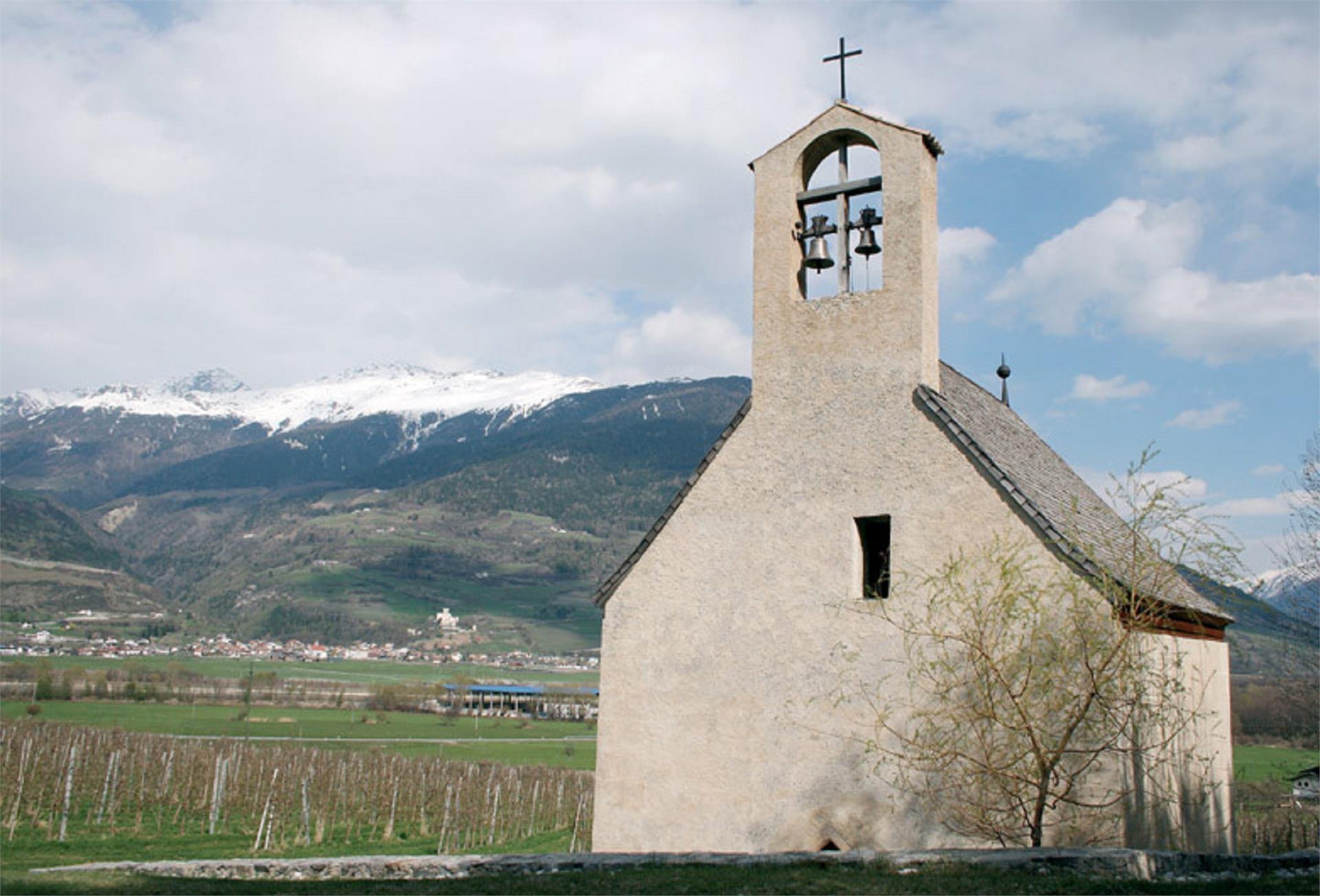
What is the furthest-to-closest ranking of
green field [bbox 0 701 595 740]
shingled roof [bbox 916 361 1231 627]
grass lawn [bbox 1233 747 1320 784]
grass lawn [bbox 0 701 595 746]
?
grass lawn [bbox 0 701 595 746], green field [bbox 0 701 595 740], grass lawn [bbox 1233 747 1320 784], shingled roof [bbox 916 361 1231 627]

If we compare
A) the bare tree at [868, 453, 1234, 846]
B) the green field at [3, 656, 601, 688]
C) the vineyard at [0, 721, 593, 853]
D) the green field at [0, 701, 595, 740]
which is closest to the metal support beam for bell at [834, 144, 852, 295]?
the bare tree at [868, 453, 1234, 846]

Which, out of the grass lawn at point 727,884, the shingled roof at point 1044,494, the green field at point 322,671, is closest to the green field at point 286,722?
the green field at point 322,671

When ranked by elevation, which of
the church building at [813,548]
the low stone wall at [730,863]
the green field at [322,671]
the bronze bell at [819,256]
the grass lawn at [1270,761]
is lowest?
the green field at [322,671]

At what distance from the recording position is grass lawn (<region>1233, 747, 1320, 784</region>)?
47562 millimetres

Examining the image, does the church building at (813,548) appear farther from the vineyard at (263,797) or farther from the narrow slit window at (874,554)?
the vineyard at (263,797)

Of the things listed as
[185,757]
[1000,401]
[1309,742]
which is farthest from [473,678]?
[1000,401]

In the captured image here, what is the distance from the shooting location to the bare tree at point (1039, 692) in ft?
40.7

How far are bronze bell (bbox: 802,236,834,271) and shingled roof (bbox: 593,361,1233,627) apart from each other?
2139 millimetres

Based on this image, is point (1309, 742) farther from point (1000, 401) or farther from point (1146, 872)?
point (1146, 872)

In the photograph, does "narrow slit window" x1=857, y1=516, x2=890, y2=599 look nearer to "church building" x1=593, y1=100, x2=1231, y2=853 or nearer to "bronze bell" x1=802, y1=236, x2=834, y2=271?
"church building" x1=593, y1=100, x2=1231, y2=853

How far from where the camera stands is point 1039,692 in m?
12.6

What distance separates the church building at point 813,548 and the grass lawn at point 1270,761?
2791 cm

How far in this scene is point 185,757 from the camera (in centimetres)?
5459

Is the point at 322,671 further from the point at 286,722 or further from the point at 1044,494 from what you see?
the point at 1044,494
